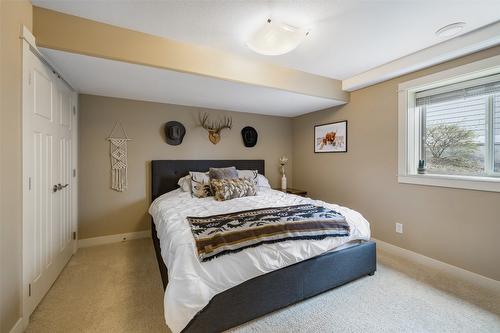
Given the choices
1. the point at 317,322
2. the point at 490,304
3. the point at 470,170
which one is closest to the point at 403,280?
the point at 490,304

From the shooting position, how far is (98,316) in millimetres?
1692

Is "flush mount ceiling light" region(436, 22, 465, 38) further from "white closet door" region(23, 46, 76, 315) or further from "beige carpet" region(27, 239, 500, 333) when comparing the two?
"white closet door" region(23, 46, 76, 315)

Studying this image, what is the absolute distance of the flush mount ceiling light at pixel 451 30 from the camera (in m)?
1.87

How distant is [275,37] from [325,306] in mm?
2177

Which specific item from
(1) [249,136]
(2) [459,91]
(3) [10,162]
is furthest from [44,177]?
(2) [459,91]

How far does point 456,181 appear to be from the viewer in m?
2.26

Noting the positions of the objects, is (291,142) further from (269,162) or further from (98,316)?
(98,316)

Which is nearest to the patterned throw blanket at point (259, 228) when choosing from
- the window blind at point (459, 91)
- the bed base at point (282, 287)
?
the bed base at point (282, 287)

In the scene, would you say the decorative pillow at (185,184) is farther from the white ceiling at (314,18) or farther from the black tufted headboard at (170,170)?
the white ceiling at (314,18)

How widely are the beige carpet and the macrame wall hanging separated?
3.80ft

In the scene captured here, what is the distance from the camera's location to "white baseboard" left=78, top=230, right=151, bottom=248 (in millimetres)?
3033

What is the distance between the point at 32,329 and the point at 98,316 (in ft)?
1.31

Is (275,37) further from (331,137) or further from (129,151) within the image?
(129,151)

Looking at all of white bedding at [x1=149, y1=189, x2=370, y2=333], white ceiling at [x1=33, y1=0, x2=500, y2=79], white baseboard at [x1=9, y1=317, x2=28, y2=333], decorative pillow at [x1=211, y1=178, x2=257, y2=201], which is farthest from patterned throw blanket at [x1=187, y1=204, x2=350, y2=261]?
white ceiling at [x1=33, y1=0, x2=500, y2=79]
